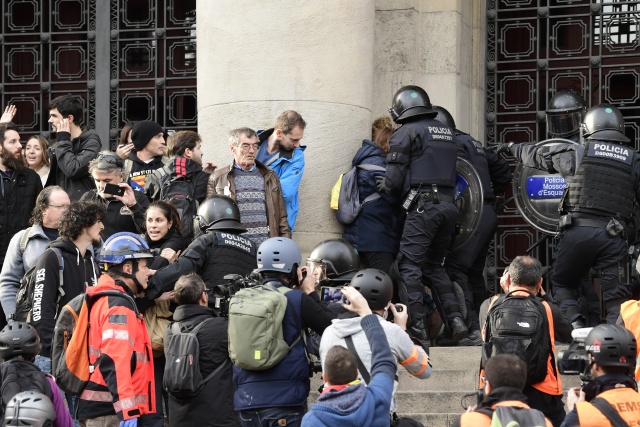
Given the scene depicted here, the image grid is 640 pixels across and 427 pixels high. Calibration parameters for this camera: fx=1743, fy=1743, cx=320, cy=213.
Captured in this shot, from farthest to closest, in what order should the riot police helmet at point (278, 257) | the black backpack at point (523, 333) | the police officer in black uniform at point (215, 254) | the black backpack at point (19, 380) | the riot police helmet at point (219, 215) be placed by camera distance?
the riot police helmet at point (219, 215), the police officer in black uniform at point (215, 254), the black backpack at point (523, 333), the riot police helmet at point (278, 257), the black backpack at point (19, 380)

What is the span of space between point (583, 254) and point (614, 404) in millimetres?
4412

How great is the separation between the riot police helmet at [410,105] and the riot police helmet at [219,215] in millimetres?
1867

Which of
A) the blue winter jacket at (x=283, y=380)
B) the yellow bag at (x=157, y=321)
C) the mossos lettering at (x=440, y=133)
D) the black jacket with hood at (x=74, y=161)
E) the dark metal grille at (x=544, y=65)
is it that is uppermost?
the dark metal grille at (x=544, y=65)

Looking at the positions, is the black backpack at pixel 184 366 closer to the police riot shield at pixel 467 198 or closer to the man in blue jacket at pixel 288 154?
the man in blue jacket at pixel 288 154

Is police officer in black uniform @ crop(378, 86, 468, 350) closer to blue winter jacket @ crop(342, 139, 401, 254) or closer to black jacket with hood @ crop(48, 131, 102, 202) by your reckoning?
blue winter jacket @ crop(342, 139, 401, 254)

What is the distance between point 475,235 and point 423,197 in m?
0.94

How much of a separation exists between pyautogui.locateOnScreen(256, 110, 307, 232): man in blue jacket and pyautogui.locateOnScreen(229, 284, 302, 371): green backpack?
345 centimetres

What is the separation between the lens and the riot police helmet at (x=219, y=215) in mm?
12000

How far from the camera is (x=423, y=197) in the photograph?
13.2 meters

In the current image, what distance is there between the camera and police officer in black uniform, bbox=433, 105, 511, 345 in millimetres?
13961

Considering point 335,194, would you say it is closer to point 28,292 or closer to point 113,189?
point 113,189

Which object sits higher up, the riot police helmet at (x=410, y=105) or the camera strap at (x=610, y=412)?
the riot police helmet at (x=410, y=105)

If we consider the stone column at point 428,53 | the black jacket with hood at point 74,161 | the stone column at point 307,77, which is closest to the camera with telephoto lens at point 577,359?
the stone column at point 307,77

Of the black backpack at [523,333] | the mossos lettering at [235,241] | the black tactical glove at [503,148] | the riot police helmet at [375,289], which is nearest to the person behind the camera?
the riot police helmet at [375,289]
